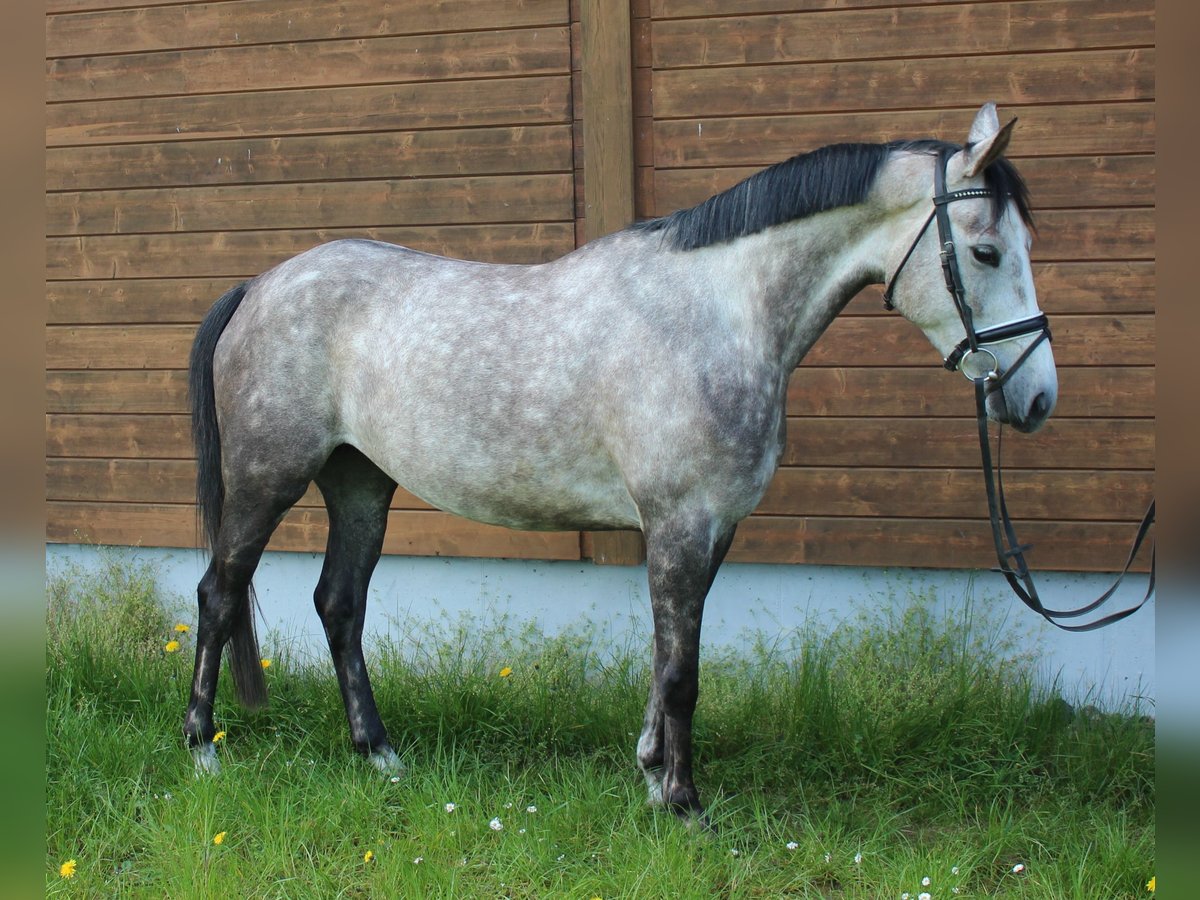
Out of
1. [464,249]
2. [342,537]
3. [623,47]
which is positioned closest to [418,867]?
[342,537]

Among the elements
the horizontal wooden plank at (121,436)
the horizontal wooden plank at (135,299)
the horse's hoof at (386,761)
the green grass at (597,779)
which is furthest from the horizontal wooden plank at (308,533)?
the horse's hoof at (386,761)

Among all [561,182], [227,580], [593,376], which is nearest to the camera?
[593,376]

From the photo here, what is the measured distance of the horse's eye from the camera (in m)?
2.62

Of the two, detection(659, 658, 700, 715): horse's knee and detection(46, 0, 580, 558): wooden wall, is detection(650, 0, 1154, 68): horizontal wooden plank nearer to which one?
detection(46, 0, 580, 558): wooden wall

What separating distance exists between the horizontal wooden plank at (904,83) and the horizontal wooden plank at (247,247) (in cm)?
82

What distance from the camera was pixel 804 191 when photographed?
2.84 meters

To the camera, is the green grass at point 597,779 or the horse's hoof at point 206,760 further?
the horse's hoof at point 206,760

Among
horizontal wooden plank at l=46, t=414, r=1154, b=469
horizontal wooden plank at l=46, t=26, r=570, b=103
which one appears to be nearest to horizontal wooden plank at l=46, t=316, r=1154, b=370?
horizontal wooden plank at l=46, t=414, r=1154, b=469

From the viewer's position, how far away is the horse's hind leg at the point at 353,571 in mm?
3562

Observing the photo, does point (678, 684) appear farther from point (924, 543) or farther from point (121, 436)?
point (121, 436)

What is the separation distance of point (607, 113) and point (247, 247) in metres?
1.91

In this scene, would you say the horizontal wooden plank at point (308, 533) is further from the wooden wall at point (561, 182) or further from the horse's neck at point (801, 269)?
the horse's neck at point (801, 269)

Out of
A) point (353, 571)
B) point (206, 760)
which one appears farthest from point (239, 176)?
point (206, 760)

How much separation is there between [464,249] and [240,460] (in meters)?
1.66
